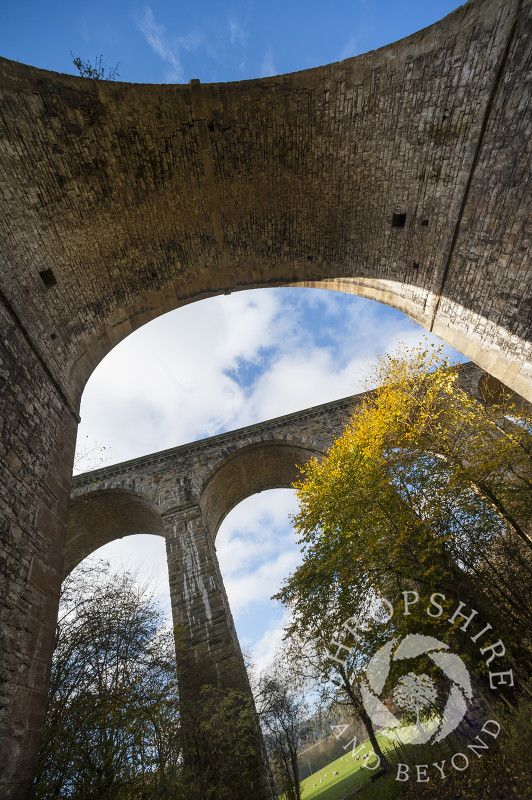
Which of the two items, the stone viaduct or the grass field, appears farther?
the grass field

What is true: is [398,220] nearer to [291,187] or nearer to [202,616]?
[291,187]

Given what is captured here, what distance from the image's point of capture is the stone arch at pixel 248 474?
14250 millimetres

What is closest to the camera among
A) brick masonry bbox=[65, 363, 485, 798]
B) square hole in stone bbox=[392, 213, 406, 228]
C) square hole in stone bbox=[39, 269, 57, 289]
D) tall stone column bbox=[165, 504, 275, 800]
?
square hole in stone bbox=[39, 269, 57, 289]

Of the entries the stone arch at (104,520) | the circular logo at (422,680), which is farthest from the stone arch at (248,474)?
the circular logo at (422,680)

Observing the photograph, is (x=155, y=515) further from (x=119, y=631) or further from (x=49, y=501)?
(x=49, y=501)

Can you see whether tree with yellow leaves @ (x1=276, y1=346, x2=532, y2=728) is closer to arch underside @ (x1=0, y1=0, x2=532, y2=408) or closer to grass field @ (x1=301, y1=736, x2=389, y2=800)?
arch underside @ (x1=0, y1=0, x2=532, y2=408)

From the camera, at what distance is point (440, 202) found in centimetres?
558

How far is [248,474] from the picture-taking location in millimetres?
15688

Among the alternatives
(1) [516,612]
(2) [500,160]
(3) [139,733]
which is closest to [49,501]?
(3) [139,733]

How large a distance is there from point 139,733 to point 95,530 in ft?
32.6

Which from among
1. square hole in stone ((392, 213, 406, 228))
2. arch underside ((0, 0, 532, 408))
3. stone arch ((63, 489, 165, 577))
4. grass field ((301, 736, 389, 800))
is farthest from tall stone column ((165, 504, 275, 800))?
square hole in stone ((392, 213, 406, 228))

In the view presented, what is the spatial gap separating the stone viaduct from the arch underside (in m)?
0.02

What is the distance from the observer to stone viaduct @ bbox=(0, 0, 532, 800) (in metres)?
4.12

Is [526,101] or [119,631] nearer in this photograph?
[526,101]
